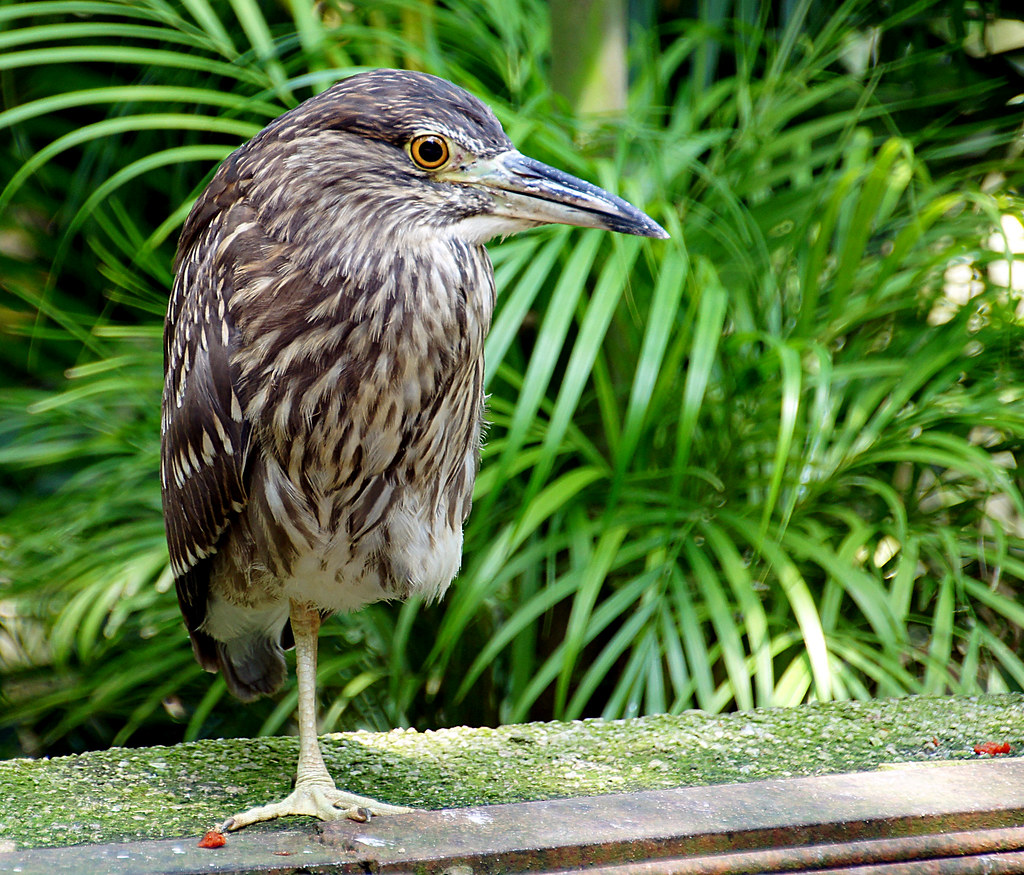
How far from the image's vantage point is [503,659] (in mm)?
3488

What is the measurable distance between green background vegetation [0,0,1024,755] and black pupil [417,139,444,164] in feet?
3.40

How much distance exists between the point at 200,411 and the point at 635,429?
3.87ft

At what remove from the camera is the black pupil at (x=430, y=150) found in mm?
1827

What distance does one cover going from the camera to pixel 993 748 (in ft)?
7.00

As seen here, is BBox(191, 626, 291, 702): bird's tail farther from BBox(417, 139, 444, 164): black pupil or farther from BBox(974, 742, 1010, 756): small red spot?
BBox(974, 742, 1010, 756): small red spot

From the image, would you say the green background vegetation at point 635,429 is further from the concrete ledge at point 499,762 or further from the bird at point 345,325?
the bird at point 345,325

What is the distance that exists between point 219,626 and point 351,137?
1.08 metres

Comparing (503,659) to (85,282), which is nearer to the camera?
(503,659)

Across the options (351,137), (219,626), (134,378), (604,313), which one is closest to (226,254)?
(351,137)

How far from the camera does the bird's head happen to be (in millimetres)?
1828

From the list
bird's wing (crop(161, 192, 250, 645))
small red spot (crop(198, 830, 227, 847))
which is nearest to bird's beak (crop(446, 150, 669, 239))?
bird's wing (crop(161, 192, 250, 645))

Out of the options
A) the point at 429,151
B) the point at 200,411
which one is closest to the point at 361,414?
the point at 200,411

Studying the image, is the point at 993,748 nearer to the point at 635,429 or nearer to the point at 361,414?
the point at 635,429

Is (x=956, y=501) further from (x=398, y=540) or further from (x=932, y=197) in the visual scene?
(x=398, y=540)
